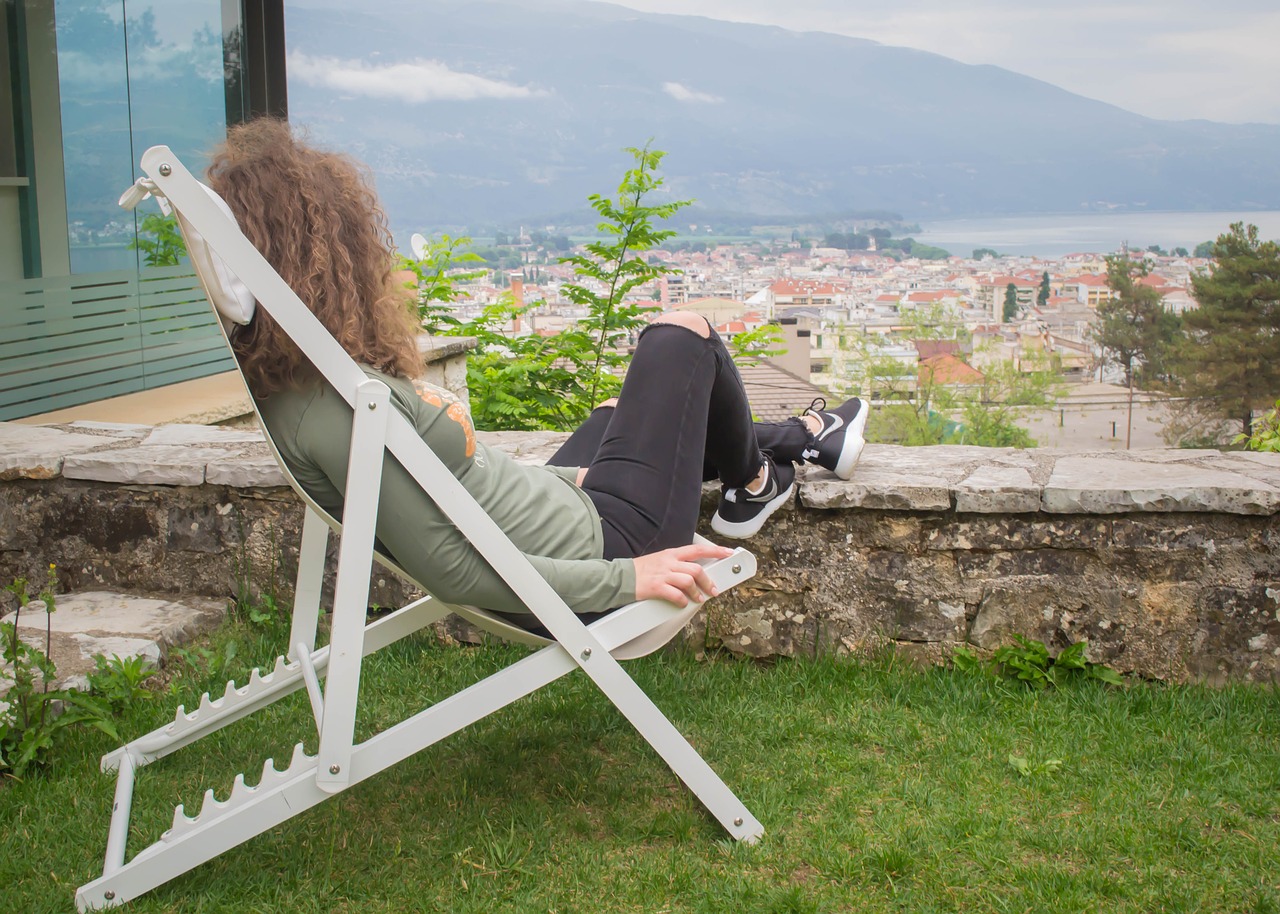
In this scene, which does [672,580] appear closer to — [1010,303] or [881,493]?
[881,493]

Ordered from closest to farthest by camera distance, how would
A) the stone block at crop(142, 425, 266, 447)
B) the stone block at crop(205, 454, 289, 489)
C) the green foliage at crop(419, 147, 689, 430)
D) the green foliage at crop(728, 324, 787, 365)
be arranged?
1. the stone block at crop(205, 454, 289, 489)
2. the stone block at crop(142, 425, 266, 447)
3. the green foliage at crop(419, 147, 689, 430)
4. the green foliage at crop(728, 324, 787, 365)

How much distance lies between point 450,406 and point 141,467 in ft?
4.38

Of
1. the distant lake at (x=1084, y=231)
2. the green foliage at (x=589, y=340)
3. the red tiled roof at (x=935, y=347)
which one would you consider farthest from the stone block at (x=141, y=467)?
the distant lake at (x=1084, y=231)

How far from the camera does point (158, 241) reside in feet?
16.0

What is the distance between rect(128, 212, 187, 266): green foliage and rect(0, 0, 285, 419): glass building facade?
1cm

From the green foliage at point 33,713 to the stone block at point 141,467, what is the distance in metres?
0.61

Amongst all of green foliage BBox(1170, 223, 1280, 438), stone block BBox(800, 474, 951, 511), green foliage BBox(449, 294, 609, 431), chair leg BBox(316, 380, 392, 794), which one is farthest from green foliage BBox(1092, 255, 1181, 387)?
chair leg BBox(316, 380, 392, 794)

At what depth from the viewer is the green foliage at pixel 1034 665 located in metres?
2.38

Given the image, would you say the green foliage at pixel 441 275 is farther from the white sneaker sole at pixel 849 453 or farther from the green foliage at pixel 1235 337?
the green foliage at pixel 1235 337

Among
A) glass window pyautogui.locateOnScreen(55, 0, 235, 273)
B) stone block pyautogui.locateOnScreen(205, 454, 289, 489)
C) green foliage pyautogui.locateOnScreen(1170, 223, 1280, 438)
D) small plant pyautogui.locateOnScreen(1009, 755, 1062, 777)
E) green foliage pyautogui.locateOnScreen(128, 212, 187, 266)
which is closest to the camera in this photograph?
small plant pyautogui.locateOnScreen(1009, 755, 1062, 777)

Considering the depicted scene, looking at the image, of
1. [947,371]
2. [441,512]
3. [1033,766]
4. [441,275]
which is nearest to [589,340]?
[441,275]

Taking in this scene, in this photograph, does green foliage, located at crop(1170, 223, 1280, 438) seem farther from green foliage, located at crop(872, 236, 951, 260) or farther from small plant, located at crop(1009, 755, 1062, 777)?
small plant, located at crop(1009, 755, 1062, 777)

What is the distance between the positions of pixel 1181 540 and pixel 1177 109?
14835mm

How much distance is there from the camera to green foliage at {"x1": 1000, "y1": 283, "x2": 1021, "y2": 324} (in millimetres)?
9805
